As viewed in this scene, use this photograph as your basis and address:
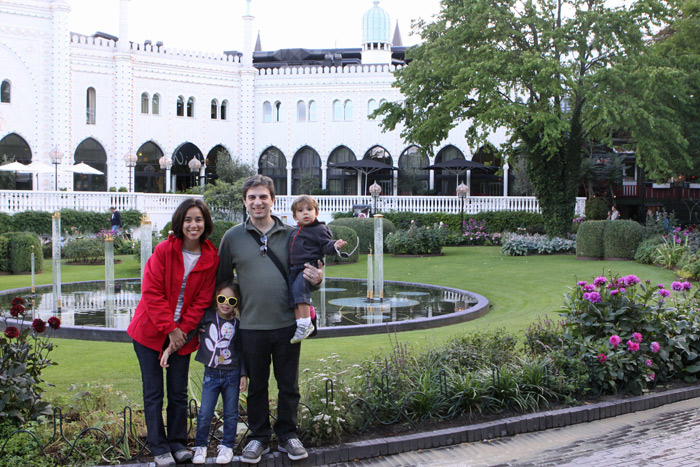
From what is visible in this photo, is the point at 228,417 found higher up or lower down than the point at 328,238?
lower down

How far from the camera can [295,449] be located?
15.5 ft

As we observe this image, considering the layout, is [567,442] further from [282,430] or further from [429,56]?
[429,56]

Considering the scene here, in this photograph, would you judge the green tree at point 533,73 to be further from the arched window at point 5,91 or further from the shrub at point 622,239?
the arched window at point 5,91

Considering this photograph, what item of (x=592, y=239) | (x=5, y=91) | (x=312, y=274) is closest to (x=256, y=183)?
(x=312, y=274)

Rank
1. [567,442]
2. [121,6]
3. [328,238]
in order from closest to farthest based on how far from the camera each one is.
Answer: [328,238]
[567,442]
[121,6]

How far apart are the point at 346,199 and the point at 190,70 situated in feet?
49.7

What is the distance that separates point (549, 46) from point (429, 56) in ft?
13.3

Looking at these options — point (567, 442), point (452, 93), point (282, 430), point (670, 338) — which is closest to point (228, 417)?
point (282, 430)

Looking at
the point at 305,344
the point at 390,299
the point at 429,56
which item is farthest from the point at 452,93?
the point at 305,344

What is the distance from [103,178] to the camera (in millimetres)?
39281

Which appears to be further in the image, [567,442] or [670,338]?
[670,338]

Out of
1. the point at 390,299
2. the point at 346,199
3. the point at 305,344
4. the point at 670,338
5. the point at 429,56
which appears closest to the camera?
the point at 670,338

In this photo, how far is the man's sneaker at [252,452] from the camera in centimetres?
461

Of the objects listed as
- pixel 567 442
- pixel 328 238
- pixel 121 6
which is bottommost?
pixel 567 442
